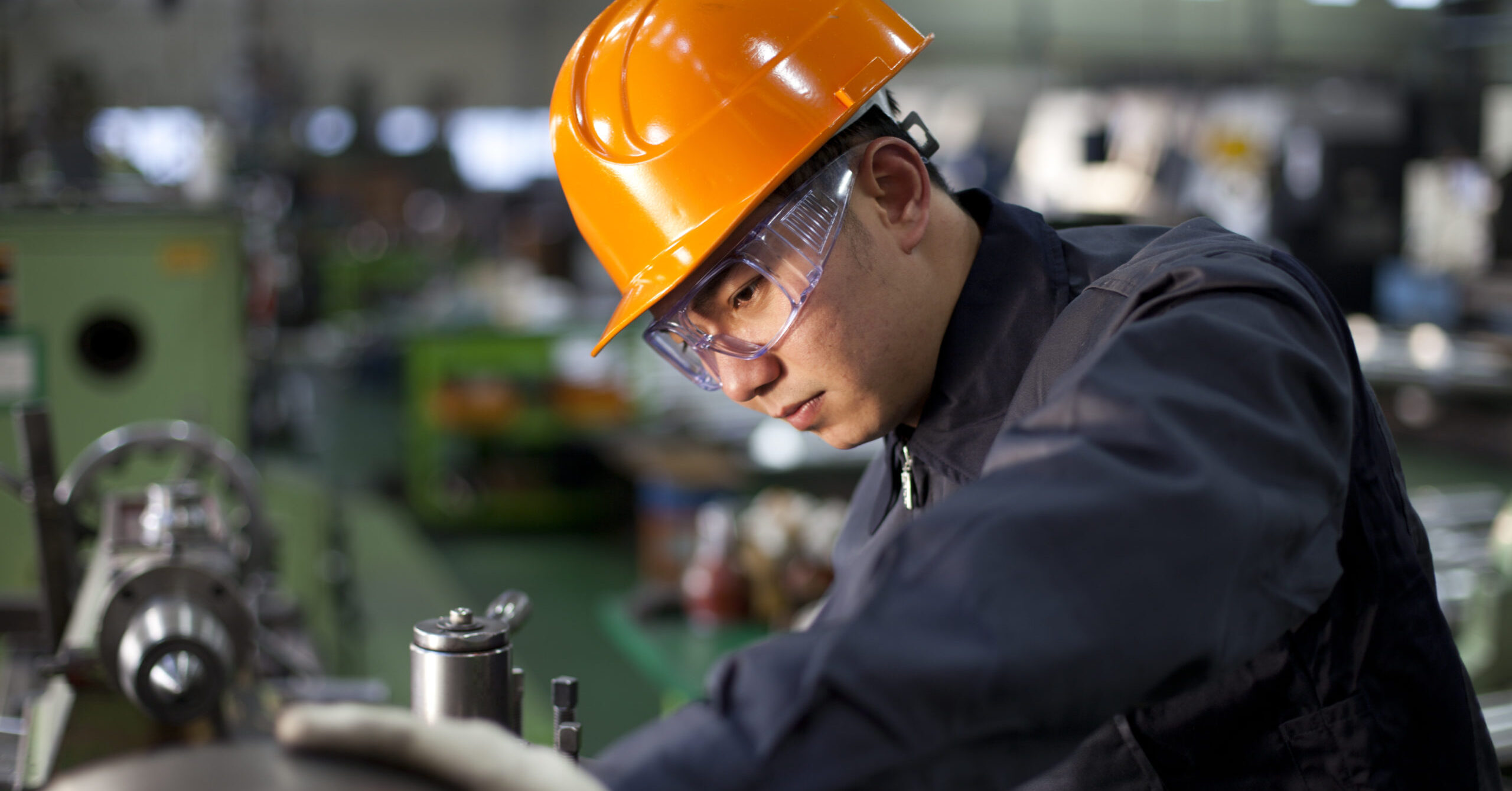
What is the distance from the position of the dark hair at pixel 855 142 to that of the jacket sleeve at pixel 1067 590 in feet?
1.08

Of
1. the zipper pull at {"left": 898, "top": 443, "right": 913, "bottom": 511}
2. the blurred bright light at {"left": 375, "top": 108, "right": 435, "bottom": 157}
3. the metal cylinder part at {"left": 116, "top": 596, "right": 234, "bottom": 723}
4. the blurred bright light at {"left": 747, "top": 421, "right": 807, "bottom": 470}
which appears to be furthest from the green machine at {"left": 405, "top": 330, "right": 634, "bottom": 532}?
the blurred bright light at {"left": 375, "top": 108, "right": 435, "bottom": 157}

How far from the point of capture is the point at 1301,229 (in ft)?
22.8

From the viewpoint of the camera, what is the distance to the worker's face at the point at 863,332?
910 mm

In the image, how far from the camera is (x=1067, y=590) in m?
0.55

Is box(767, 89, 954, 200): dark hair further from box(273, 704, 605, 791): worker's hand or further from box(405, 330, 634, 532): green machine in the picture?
box(405, 330, 634, 532): green machine

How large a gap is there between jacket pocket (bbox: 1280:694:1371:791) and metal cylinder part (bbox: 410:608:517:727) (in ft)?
1.69

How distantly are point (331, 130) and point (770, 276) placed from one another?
12324 millimetres

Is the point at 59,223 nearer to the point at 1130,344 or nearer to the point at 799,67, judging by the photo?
the point at 799,67

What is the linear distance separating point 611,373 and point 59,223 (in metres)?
2.91

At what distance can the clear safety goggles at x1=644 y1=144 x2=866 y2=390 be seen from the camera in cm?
89

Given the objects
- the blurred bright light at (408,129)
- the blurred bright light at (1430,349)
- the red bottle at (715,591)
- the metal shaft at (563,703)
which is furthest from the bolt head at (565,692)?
the blurred bright light at (408,129)

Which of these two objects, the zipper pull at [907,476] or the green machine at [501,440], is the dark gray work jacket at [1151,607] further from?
the green machine at [501,440]

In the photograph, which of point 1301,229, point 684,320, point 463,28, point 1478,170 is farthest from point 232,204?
point 463,28

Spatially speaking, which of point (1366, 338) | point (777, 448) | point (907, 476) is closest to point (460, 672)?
point (907, 476)
